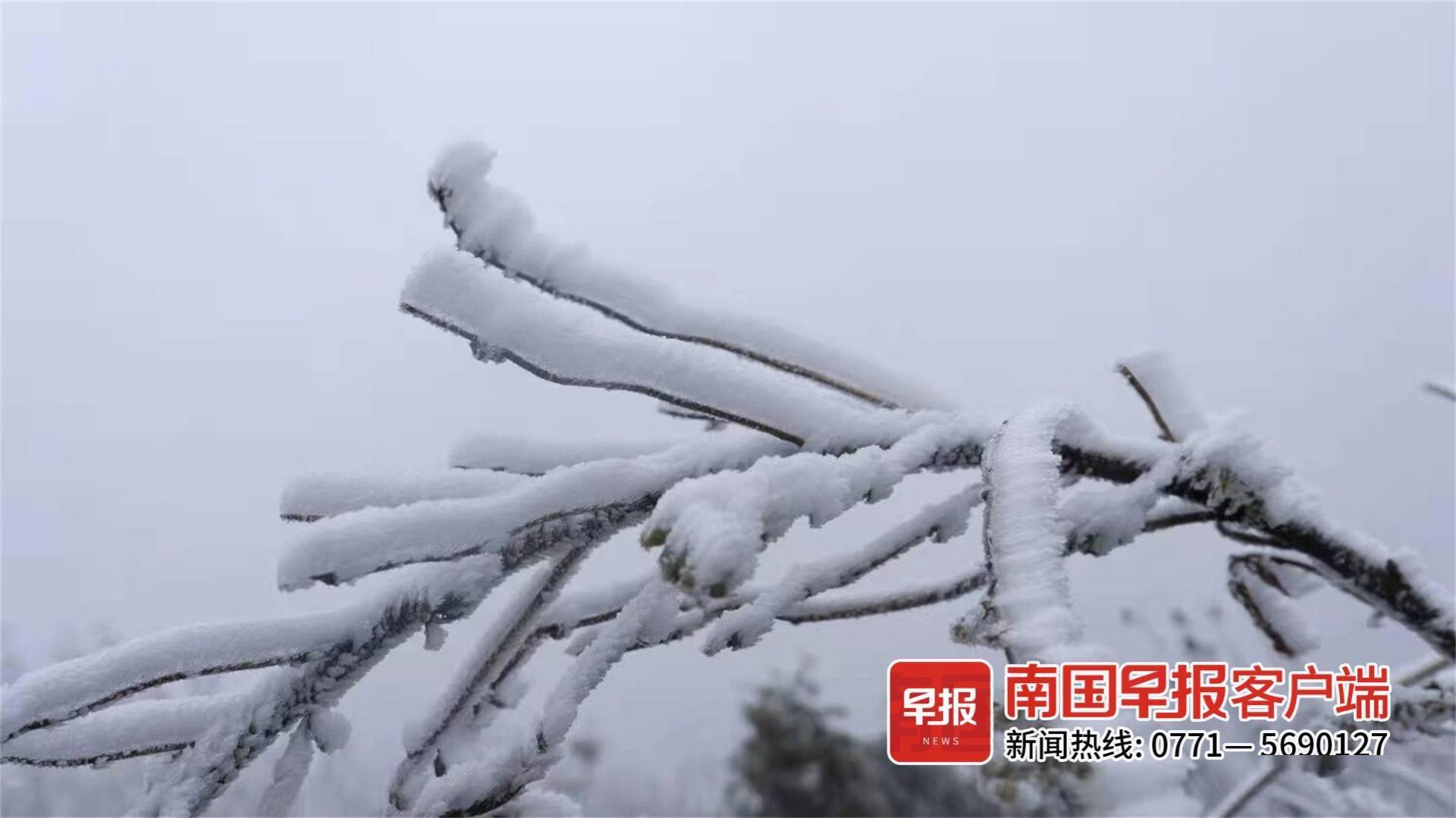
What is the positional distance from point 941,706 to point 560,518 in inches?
37.3

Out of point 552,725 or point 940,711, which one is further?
point 940,711

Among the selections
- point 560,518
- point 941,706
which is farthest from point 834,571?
point 941,706

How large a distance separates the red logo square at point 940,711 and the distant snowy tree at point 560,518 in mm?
500

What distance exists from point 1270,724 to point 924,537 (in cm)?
138

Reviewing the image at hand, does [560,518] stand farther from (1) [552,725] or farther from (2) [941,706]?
(2) [941,706]

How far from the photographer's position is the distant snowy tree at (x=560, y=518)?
0.66 meters

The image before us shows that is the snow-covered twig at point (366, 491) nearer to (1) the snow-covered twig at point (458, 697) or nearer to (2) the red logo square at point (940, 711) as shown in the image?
(1) the snow-covered twig at point (458, 697)

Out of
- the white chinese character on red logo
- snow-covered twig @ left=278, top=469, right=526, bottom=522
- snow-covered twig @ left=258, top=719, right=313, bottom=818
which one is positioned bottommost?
snow-covered twig @ left=258, top=719, right=313, bottom=818

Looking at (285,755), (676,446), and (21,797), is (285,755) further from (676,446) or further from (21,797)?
(21,797)

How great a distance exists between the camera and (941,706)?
4.81ft

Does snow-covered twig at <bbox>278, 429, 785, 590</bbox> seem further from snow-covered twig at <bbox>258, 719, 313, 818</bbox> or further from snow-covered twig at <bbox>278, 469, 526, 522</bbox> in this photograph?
snow-covered twig at <bbox>258, 719, 313, 818</bbox>

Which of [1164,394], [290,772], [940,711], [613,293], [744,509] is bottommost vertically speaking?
[290,772]

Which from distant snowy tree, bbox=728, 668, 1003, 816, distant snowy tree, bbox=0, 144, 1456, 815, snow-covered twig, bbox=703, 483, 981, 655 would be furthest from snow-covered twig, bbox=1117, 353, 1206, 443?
distant snowy tree, bbox=728, 668, 1003, 816

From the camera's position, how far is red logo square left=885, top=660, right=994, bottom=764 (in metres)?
1.37
